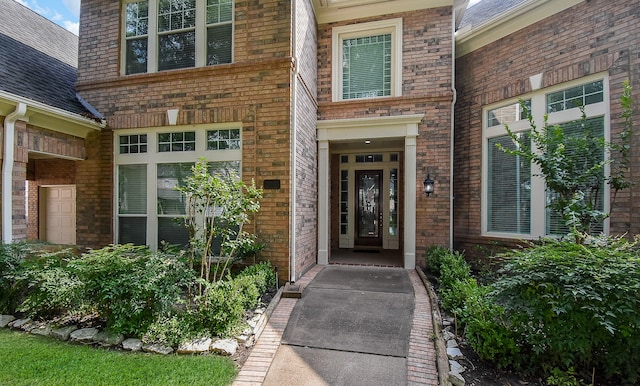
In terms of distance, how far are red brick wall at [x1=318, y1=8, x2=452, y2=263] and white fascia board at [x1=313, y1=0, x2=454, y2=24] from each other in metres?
0.12

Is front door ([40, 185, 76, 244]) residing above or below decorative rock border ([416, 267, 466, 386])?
above

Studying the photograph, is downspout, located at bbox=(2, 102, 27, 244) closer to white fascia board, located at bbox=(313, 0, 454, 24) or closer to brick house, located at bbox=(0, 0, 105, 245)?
brick house, located at bbox=(0, 0, 105, 245)

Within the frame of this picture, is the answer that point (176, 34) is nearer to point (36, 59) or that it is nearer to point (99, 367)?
point (36, 59)

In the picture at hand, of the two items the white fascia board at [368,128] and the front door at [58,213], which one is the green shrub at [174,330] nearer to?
the white fascia board at [368,128]

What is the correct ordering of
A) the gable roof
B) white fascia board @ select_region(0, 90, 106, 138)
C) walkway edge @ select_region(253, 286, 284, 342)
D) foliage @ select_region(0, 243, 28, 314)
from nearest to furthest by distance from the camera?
walkway edge @ select_region(253, 286, 284, 342), foliage @ select_region(0, 243, 28, 314), white fascia board @ select_region(0, 90, 106, 138), the gable roof

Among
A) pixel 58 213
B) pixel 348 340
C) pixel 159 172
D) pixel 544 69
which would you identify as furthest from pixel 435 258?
pixel 58 213

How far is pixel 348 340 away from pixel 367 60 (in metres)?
5.79

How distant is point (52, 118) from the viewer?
4.93 meters

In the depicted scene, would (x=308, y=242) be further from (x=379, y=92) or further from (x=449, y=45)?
(x=449, y=45)

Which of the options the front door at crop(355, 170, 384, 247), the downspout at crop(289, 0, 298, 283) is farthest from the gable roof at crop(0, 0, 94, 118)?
the front door at crop(355, 170, 384, 247)

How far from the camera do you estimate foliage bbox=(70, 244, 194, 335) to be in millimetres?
3227

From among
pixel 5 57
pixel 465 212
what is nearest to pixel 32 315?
pixel 5 57

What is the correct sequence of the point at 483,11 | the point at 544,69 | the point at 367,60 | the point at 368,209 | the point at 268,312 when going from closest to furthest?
1. the point at 268,312
2. the point at 544,69
3. the point at 367,60
4. the point at 483,11
5. the point at 368,209

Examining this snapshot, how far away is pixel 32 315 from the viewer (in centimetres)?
362
